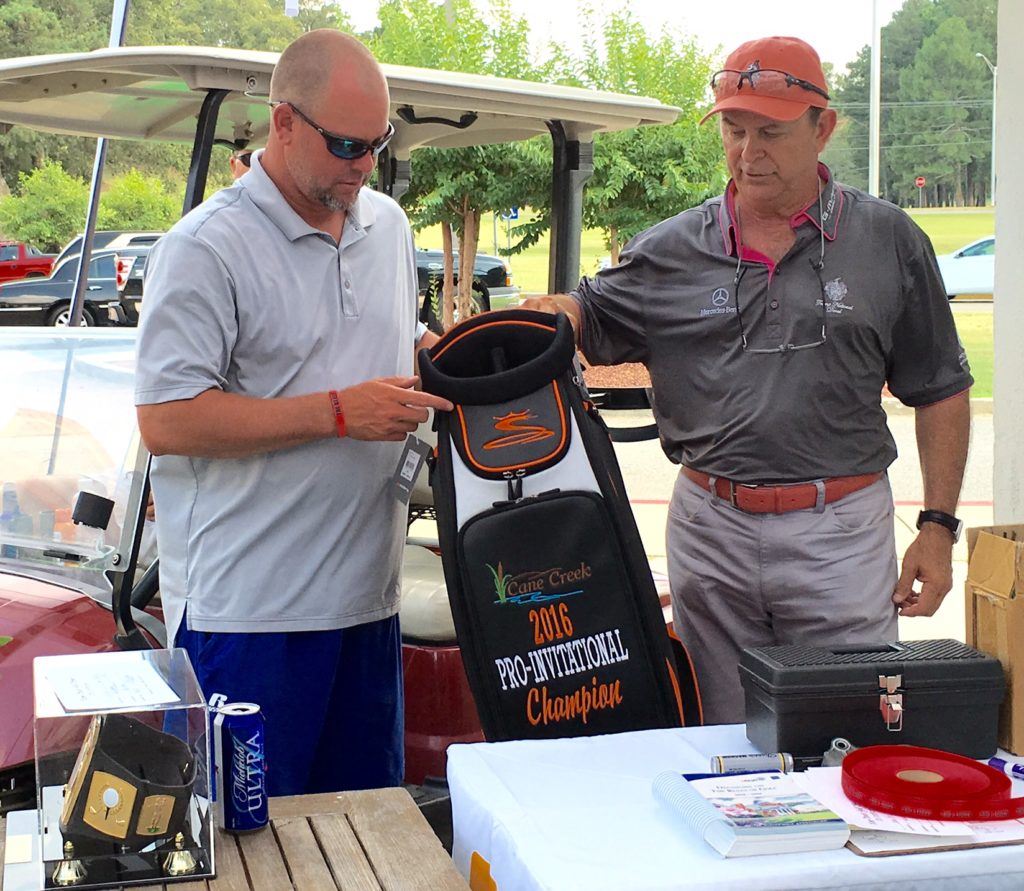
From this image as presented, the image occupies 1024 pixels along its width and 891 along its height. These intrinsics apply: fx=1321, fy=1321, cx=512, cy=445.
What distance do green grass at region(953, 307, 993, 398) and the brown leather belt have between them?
13.0 meters

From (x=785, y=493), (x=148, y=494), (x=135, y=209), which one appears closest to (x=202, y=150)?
(x=148, y=494)

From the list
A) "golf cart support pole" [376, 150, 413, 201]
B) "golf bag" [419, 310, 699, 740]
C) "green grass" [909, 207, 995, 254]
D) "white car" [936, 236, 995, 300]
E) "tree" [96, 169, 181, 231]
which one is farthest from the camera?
"tree" [96, 169, 181, 231]

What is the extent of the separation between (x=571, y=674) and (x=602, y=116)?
1.92 m

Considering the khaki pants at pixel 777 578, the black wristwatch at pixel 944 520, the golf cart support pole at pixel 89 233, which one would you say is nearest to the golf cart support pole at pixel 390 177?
the golf cart support pole at pixel 89 233

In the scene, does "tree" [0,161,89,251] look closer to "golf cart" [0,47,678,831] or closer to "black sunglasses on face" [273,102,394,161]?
"golf cart" [0,47,678,831]

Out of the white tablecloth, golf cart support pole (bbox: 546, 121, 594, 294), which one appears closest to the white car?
golf cart support pole (bbox: 546, 121, 594, 294)

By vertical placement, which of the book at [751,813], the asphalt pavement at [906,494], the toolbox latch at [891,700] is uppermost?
the toolbox latch at [891,700]

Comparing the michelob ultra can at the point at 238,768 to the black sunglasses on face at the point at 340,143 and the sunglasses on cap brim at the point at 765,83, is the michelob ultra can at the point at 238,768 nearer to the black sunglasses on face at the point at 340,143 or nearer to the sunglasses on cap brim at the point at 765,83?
the black sunglasses on face at the point at 340,143

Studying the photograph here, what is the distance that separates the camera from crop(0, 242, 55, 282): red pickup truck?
2558cm

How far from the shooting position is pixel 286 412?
2.49m

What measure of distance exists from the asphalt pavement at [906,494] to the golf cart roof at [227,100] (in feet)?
10.1

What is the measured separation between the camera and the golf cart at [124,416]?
2818mm

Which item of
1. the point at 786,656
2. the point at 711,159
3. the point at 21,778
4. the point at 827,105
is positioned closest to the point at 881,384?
the point at 827,105

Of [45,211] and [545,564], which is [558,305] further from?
[45,211]
